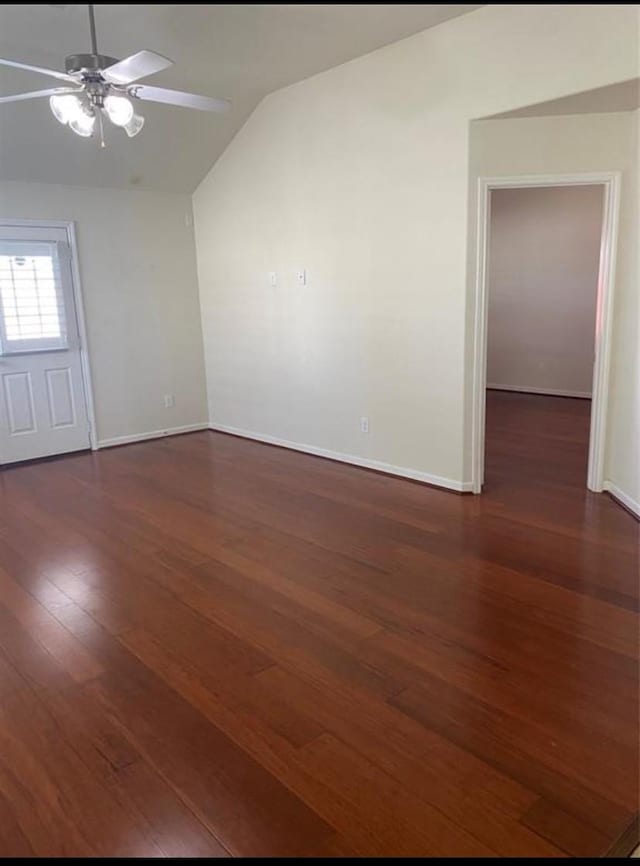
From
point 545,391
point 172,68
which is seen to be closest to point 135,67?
point 172,68

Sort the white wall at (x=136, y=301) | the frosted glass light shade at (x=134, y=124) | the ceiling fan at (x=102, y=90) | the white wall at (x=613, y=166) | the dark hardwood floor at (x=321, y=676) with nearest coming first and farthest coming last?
1. the dark hardwood floor at (x=321, y=676)
2. the ceiling fan at (x=102, y=90)
3. the frosted glass light shade at (x=134, y=124)
4. the white wall at (x=613, y=166)
5. the white wall at (x=136, y=301)

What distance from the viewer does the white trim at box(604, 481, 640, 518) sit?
3719 millimetres

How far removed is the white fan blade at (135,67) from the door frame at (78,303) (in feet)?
9.96

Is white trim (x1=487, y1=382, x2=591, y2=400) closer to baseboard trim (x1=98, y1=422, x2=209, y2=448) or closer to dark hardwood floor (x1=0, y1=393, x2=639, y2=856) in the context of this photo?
dark hardwood floor (x1=0, y1=393, x2=639, y2=856)

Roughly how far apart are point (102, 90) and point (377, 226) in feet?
7.33

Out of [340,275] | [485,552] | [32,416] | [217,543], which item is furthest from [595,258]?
[32,416]

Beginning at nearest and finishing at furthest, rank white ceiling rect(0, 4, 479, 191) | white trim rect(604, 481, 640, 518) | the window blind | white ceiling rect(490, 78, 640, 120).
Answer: white ceiling rect(490, 78, 640, 120), white ceiling rect(0, 4, 479, 191), white trim rect(604, 481, 640, 518), the window blind

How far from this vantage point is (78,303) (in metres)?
5.57

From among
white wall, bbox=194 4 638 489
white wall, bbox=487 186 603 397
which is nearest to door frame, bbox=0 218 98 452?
white wall, bbox=194 4 638 489

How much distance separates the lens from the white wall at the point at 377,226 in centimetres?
345

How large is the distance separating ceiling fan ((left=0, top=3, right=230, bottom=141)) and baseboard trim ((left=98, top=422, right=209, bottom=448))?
350 centimetres

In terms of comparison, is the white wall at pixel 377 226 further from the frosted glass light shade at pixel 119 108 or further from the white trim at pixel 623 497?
the frosted glass light shade at pixel 119 108

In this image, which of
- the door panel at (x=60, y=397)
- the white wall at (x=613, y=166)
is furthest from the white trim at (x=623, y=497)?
the door panel at (x=60, y=397)

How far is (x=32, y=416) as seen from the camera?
18.0 ft
